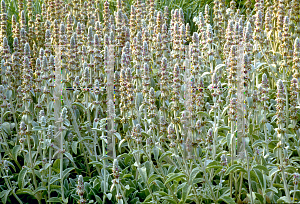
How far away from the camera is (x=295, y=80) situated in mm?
3443

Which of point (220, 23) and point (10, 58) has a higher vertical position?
point (220, 23)

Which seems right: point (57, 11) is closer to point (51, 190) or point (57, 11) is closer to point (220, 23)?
point (220, 23)

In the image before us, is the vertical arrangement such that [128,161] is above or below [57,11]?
below

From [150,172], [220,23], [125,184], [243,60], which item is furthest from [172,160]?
[220,23]

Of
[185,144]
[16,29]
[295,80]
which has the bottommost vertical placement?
[185,144]

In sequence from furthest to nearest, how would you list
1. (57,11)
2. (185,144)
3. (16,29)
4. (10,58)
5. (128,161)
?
(57,11) → (16,29) → (10,58) → (128,161) → (185,144)

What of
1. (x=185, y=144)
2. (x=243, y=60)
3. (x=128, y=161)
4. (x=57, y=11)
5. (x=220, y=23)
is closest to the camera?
(x=185, y=144)

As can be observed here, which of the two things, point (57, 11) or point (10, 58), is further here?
point (57, 11)

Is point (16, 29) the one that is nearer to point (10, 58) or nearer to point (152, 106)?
point (10, 58)

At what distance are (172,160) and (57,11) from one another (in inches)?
141

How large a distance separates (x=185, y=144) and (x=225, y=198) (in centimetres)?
52

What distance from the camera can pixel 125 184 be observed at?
11.3 ft

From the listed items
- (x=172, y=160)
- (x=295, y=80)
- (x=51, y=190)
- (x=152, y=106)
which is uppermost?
(x=295, y=80)

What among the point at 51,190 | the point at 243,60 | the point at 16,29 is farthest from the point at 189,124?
the point at 16,29
